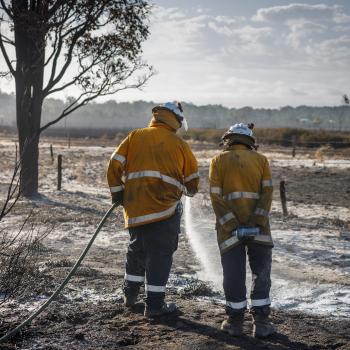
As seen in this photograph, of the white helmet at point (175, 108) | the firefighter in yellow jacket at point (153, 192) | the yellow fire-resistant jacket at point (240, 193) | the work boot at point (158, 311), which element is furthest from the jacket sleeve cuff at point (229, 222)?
the white helmet at point (175, 108)

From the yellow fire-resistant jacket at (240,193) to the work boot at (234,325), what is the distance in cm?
56

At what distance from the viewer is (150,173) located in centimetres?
505

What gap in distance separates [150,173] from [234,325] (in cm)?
154

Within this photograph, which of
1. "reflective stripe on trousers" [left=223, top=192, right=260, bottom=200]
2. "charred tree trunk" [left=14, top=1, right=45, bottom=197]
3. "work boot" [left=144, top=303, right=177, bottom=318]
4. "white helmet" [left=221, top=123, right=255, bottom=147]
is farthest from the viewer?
"charred tree trunk" [left=14, top=1, right=45, bottom=197]

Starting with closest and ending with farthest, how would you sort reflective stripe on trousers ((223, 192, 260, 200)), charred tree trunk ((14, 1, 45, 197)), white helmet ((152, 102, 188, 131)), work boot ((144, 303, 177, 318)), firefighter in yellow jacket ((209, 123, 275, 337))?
firefighter in yellow jacket ((209, 123, 275, 337)) < reflective stripe on trousers ((223, 192, 260, 200)) < work boot ((144, 303, 177, 318)) < white helmet ((152, 102, 188, 131)) < charred tree trunk ((14, 1, 45, 197))

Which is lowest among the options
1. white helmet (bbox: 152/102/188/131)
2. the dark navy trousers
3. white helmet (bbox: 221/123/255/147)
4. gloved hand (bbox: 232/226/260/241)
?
the dark navy trousers

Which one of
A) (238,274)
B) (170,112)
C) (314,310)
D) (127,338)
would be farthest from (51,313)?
(314,310)

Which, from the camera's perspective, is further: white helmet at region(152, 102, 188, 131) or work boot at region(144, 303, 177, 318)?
white helmet at region(152, 102, 188, 131)

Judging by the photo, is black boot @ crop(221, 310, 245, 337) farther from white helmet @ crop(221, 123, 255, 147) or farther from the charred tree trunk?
the charred tree trunk

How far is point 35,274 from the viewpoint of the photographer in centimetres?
612

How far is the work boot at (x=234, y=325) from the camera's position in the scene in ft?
15.0

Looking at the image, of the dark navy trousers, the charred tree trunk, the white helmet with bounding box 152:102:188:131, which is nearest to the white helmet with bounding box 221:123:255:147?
Answer: the white helmet with bounding box 152:102:188:131

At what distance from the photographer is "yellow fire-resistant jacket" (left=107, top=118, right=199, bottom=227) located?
5031 millimetres

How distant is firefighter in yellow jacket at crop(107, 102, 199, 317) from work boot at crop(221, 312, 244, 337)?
0.67m
